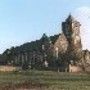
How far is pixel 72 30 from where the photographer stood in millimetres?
131375

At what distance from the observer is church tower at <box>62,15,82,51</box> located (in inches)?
5157

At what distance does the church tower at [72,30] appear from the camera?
430 feet

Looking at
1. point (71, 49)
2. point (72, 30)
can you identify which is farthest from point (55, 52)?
point (72, 30)

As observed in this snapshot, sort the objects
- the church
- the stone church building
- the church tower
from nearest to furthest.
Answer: the stone church building, the church, the church tower

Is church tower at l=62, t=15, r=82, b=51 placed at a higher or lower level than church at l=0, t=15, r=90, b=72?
higher

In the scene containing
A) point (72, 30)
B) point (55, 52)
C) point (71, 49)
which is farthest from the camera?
point (72, 30)

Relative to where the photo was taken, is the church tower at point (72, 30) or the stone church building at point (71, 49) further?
the church tower at point (72, 30)

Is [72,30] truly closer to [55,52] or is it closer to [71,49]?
[71,49]

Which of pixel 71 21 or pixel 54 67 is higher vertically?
pixel 71 21

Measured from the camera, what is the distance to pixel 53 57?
114 m

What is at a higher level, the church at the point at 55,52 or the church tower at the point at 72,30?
the church tower at the point at 72,30

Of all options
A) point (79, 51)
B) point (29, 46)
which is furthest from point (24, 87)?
point (29, 46)

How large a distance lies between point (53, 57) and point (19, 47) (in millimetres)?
22608

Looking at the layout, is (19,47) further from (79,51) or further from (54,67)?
(54,67)
